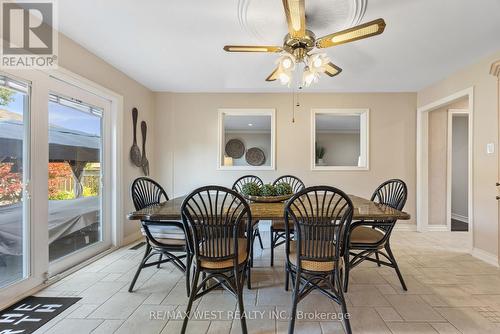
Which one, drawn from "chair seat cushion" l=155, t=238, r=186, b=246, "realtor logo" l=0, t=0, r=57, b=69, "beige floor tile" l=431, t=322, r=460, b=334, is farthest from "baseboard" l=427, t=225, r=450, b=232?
"realtor logo" l=0, t=0, r=57, b=69

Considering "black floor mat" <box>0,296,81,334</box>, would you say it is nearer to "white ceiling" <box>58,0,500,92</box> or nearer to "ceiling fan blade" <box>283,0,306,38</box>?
"white ceiling" <box>58,0,500,92</box>

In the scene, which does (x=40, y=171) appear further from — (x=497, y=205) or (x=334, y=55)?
(x=497, y=205)

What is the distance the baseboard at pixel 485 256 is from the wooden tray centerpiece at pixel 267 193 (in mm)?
2598

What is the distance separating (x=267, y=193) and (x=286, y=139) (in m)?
2.11

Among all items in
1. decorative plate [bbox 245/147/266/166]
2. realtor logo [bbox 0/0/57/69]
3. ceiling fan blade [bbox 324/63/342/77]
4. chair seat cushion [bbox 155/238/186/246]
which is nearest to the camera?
realtor logo [bbox 0/0/57/69]

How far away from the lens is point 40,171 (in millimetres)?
2189

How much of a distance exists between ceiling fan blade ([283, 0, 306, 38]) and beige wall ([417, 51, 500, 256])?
271 centimetres

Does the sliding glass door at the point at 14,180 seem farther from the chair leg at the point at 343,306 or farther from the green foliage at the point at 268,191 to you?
the chair leg at the point at 343,306

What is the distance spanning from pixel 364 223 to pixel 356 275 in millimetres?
845

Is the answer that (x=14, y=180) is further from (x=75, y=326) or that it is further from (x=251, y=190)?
(x=251, y=190)

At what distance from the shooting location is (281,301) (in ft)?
6.64

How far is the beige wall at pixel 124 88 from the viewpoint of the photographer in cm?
250

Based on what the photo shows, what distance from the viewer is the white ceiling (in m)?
1.98

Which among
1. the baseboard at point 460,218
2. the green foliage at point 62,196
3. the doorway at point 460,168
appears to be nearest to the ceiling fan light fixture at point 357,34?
the green foliage at point 62,196
